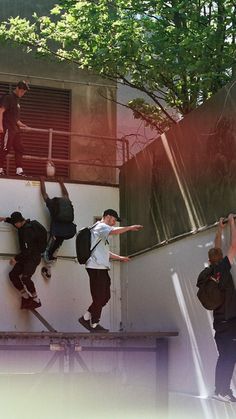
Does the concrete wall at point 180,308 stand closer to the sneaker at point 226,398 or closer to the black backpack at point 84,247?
the sneaker at point 226,398

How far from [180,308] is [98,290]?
128 cm

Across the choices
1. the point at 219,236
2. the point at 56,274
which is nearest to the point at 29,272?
the point at 56,274

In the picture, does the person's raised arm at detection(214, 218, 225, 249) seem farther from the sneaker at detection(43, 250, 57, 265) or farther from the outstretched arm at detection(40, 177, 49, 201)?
the outstretched arm at detection(40, 177, 49, 201)

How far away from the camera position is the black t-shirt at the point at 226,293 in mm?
7691

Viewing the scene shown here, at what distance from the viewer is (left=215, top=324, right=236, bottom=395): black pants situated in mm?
7598

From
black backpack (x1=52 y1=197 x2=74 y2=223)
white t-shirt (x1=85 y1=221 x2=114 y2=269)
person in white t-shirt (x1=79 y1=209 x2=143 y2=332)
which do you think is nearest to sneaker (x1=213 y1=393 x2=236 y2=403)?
person in white t-shirt (x1=79 y1=209 x2=143 y2=332)

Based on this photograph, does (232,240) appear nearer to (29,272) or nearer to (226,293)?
(226,293)

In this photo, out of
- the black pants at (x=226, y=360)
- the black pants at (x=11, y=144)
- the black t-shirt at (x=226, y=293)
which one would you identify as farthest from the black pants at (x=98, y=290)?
the black pants at (x=11, y=144)

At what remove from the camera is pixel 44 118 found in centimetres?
1489

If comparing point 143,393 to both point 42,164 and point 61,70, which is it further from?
point 61,70

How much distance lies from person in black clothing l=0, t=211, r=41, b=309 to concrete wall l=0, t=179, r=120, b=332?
0.28 meters

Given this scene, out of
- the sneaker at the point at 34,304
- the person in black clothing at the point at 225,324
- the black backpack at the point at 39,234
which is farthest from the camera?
the sneaker at the point at 34,304

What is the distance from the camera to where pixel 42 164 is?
1448 cm

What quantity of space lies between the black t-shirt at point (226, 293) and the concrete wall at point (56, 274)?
13.7 ft
